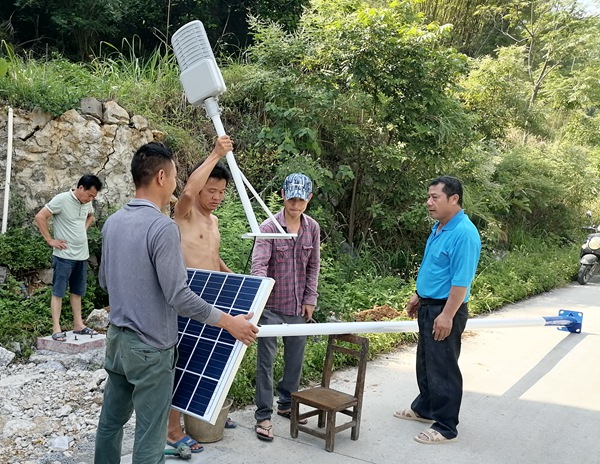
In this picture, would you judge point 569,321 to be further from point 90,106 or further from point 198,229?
point 90,106

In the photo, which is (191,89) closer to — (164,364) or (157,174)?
(157,174)

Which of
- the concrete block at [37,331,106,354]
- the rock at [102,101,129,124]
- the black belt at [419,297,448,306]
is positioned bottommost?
the concrete block at [37,331,106,354]

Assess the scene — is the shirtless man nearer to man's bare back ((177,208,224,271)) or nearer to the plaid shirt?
man's bare back ((177,208,224,271))

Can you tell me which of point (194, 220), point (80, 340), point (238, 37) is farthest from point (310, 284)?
point (238, 37)

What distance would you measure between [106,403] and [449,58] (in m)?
7.42

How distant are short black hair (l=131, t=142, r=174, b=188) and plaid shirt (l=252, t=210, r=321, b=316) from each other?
1.36 m

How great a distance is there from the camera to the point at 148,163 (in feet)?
9.38

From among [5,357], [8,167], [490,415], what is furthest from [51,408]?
[490,415]

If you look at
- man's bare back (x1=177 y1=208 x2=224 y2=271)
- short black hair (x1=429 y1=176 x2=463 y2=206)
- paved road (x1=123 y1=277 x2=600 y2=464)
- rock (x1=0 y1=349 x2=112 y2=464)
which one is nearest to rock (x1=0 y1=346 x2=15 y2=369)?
rock (x1=0 y1=349 x2=112 y2=464)

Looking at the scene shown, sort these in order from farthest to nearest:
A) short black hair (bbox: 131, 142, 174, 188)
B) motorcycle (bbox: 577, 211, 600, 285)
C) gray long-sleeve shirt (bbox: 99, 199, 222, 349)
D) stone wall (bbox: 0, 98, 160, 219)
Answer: motorcycle (bbox: 577, 211, 600, 285), stone wall (bbox: 0, 98, 160, 219), short black hair (bbox: 131, 142, 174, 188), gray long-sleeve shirt (bbox: 99, 199, 222, 349)

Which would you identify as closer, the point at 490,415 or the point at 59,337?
the point at 490,415

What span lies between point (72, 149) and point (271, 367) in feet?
14.4

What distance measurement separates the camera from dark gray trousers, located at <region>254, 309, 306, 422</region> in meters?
4.07

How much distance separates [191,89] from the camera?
325cm
